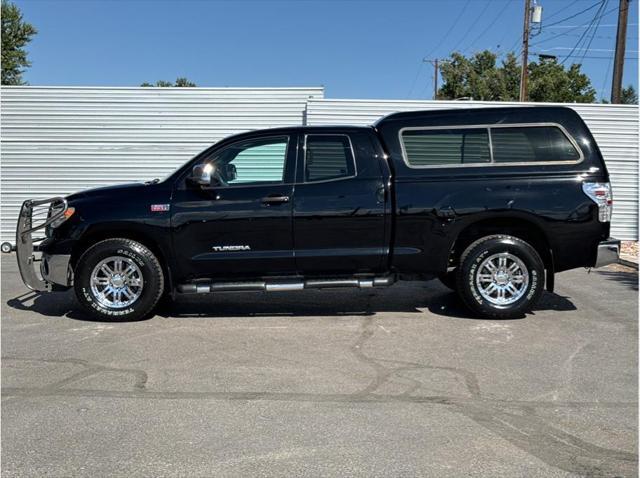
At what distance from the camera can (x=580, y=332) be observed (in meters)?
6.05

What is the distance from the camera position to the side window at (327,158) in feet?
21.1

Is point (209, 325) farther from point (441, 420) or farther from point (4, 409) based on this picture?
point (441, 420)

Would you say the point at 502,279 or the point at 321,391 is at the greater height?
the point at 502,279

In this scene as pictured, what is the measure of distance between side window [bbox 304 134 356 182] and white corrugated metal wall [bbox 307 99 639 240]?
19.9 feet

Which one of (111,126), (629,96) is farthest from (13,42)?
(629,96)

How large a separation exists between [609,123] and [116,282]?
36.1 ft

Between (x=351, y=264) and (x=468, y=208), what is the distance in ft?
4.53

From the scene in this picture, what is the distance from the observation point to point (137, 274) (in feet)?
21.0

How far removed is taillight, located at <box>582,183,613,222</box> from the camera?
625 centimetres

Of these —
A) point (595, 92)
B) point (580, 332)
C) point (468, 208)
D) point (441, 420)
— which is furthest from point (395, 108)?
point (595, 92)

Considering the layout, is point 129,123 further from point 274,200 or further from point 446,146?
point 446,146

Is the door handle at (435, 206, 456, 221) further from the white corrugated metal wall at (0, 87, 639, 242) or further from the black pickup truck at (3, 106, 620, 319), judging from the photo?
the white corrugated metal wall at (0, 87, 639, 242)

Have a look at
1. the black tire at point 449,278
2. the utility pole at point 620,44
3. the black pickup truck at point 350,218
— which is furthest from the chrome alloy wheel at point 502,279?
the utility pole at point 620,44

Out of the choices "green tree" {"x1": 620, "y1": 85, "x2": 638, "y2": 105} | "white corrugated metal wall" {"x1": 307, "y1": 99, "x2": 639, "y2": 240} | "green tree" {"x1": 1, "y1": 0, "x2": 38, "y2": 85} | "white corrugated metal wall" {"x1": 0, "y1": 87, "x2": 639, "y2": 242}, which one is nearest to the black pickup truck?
"white corrugated metal wall" {"x1": 307, "y1": 99, "x2": 639, "y2": 240}
